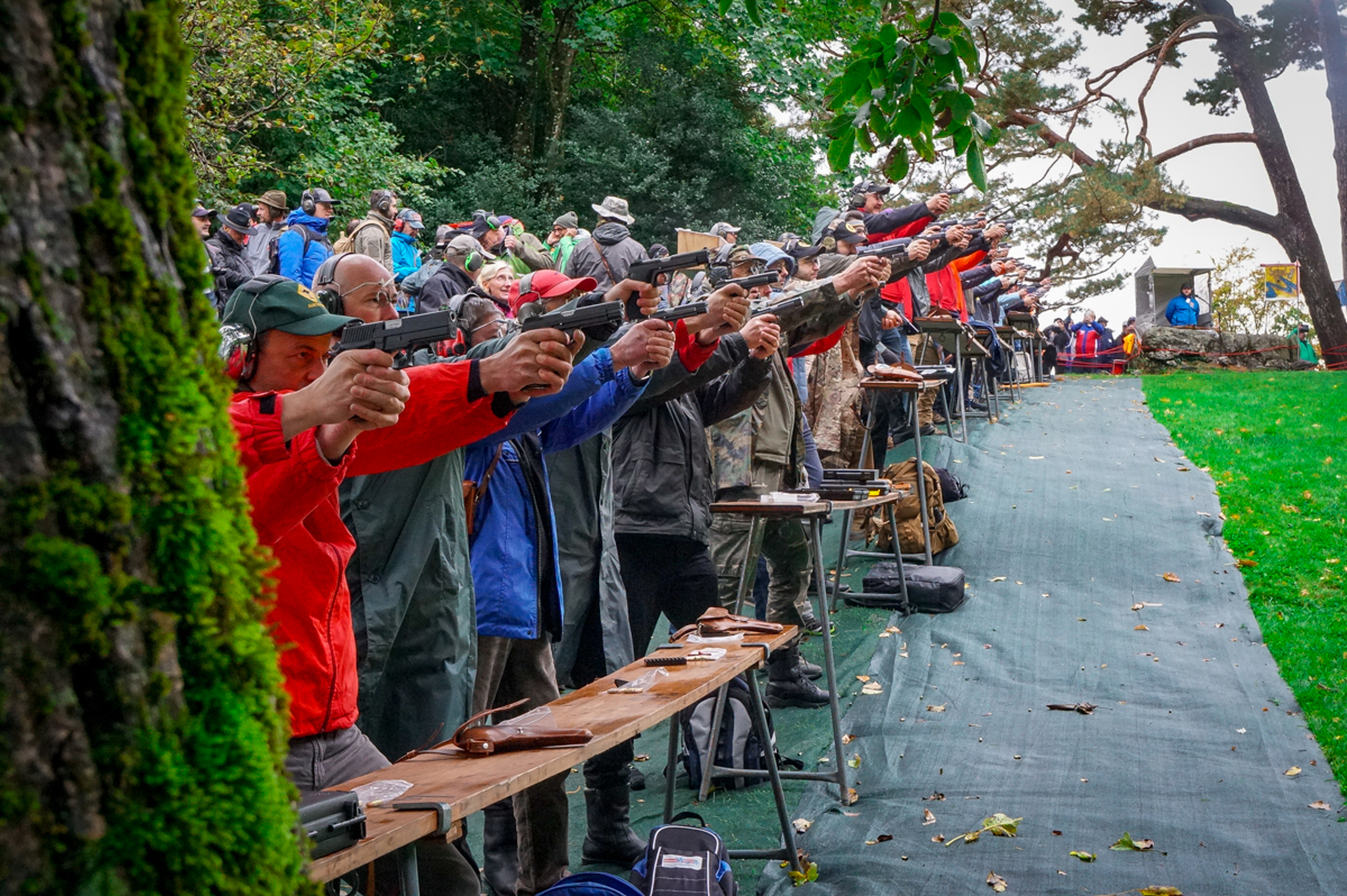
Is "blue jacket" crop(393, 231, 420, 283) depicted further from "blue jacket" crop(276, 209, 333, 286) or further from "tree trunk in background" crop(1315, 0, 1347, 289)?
"tree trunk in background" crop(1315, 0, 1347, 289)

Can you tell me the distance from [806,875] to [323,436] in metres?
3.00

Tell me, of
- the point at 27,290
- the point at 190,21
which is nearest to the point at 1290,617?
the point at 27,290

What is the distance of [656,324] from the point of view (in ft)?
12.9

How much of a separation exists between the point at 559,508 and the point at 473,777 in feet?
6.64

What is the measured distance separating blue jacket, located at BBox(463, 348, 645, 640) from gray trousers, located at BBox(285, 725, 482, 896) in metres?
0.97

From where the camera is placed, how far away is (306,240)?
1070 cm

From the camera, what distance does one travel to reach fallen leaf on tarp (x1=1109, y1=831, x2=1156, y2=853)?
4535 mm

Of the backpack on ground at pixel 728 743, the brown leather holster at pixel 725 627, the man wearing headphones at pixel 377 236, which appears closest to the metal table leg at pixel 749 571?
the backpack on ground at pixel 728 743

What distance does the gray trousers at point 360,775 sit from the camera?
100 inches

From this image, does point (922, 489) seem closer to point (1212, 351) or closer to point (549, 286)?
point (549, 286)

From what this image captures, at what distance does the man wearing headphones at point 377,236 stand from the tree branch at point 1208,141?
678 inches

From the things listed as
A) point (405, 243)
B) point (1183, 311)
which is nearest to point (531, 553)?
point (405, 243)

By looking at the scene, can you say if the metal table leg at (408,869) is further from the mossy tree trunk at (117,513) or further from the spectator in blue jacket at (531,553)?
the spectator in blue jacket at (531,553)

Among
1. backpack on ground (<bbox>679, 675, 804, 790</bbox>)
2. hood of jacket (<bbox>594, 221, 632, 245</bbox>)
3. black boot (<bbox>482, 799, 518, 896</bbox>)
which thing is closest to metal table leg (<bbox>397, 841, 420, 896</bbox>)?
black boot (<bbox>482, 799, 518, 896</bbox>)
